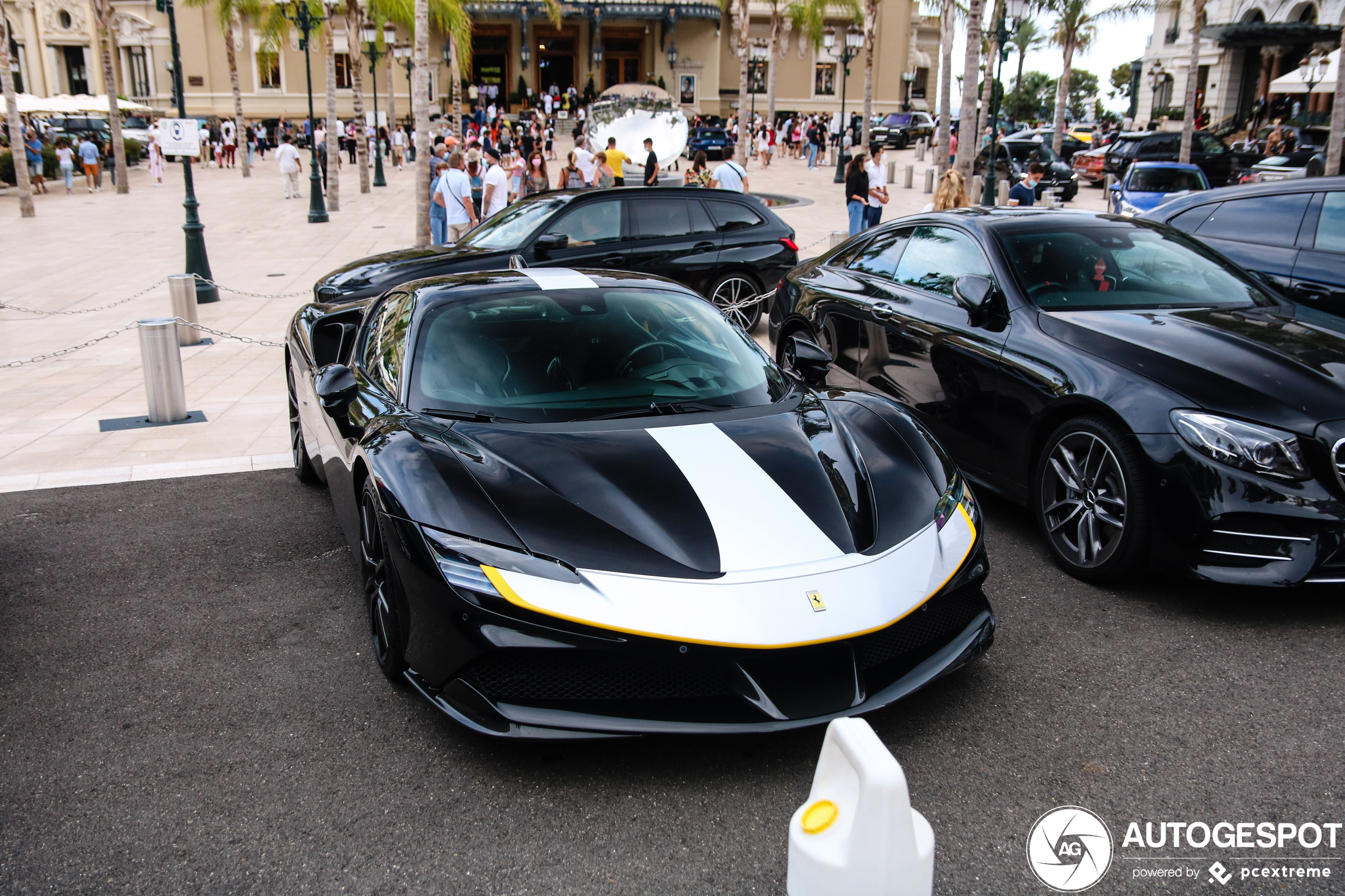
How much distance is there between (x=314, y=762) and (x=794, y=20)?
53.5 m

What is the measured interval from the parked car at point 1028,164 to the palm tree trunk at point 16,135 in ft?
77.8

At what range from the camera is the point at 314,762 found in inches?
128

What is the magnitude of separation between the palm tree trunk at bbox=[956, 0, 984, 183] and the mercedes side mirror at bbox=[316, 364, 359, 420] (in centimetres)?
1713

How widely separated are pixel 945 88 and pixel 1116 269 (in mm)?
34086

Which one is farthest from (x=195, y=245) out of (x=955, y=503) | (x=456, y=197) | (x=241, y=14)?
(x=241, y=14)

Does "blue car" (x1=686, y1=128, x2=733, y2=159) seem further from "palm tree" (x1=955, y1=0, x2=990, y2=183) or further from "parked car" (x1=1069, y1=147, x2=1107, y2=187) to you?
"palm tree" (x1=955, y1=0, x2=990, y2=183)

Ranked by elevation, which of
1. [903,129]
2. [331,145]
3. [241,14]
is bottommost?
[331,145]

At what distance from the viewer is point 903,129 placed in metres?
53.4

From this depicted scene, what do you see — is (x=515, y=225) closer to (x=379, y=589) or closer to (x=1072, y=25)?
(x=379, y=589)

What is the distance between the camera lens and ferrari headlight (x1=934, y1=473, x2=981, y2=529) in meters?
3.60

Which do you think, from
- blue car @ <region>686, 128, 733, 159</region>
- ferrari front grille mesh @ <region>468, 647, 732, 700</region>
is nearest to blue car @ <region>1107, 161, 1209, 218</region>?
ferrari front grille mesh @ <region>468, 647, 732, 700</region>

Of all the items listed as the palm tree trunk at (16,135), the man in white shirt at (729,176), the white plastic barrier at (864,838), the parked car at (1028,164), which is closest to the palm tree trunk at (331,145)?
the palm tree trunk at (16,135)

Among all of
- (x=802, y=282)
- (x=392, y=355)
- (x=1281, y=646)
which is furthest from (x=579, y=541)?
(x=802, y=282)

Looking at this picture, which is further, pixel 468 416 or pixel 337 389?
pixel 337 389
